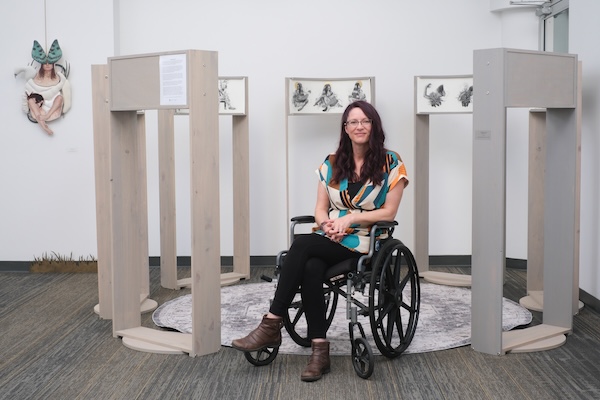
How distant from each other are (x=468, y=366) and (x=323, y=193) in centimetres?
116

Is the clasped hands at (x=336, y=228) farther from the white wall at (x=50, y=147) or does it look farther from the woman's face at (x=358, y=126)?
the white wall at (x=50, y=147)

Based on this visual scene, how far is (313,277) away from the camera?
3775mm

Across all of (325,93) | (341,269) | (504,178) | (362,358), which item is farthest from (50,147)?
(504,178)

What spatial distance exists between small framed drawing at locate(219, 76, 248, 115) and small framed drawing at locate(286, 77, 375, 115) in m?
0.37

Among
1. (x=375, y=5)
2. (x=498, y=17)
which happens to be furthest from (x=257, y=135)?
(x=498, y=17)

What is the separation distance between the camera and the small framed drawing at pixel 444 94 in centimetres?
630

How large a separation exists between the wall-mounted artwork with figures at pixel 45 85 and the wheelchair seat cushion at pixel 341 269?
3.85 metres

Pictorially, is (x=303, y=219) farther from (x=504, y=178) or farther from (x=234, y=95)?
(x=234, y=95)

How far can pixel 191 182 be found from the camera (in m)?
3.99

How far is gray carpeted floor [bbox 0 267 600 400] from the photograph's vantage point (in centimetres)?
347

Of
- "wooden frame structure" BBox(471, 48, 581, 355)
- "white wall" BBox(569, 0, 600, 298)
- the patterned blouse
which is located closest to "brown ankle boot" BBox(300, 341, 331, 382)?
the patterned blouse

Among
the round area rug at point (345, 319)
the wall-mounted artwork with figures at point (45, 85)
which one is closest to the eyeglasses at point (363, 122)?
the round area rug at point (345, 319)

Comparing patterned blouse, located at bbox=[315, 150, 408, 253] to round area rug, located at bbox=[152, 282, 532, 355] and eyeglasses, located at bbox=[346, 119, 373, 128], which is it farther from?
round area rug, located at bbox=[152, 282, 532, 355]

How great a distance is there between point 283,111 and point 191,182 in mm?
3213
